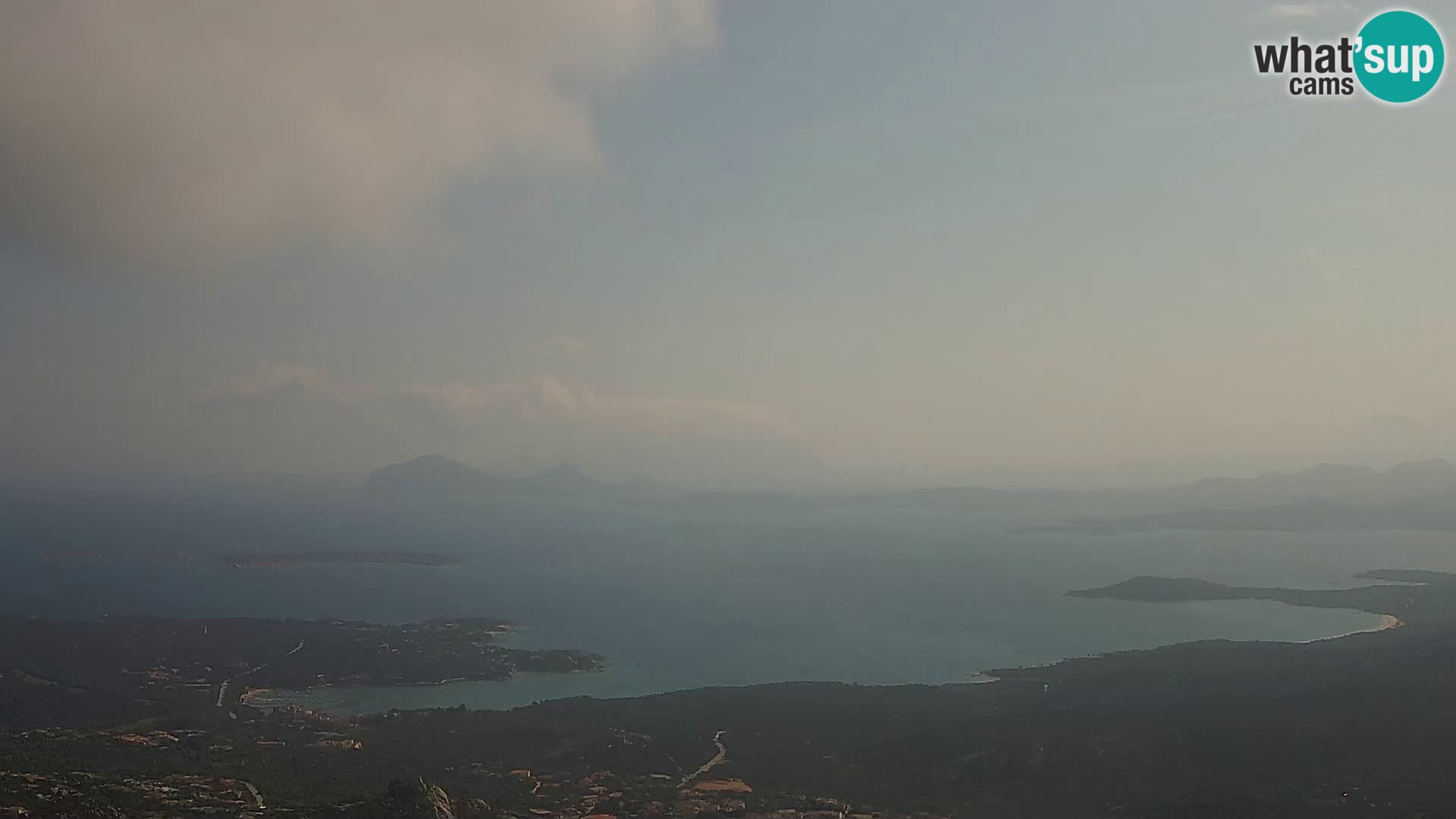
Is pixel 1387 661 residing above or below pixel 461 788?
above

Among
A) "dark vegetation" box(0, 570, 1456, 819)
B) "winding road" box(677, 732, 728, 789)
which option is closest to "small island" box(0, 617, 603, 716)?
"dark vegetation" box(0, 570, 1456, 819)

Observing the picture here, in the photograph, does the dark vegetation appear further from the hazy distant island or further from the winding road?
the hazy distant island

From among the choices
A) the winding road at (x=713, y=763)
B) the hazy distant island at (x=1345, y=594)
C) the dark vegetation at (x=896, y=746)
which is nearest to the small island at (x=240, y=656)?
the dark vegetation at (x=896, y=746)

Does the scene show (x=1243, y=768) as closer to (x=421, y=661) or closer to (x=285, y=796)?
(x=285, y=796)

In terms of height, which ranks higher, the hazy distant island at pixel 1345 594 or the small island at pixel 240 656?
the hazy distant island at pixel 1345 594

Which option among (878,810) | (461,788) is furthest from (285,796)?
(878,810)

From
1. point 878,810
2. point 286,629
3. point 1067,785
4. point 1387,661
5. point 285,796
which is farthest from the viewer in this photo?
point 286,629

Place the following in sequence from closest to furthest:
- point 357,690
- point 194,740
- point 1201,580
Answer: point 194,740 < point 357,690 < point 1201,580

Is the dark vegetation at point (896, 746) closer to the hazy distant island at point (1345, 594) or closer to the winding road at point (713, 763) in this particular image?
the winding road at point (713, 763)

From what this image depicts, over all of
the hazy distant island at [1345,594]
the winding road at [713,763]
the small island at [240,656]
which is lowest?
the small island at [240,656]

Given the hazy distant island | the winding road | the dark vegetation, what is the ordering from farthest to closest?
the hazy distant island < the winding road < the dark vegetation

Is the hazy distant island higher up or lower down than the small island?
higher up
